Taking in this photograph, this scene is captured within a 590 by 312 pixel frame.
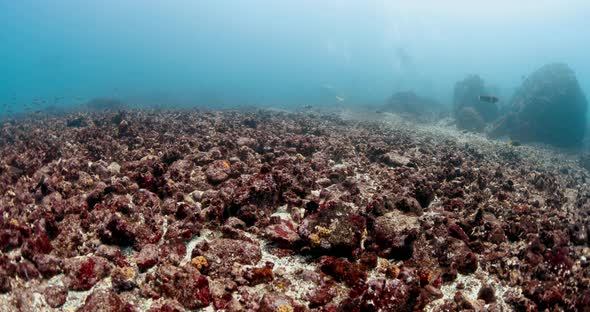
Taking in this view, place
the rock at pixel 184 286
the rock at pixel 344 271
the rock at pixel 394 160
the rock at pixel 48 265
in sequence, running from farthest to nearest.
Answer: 1. the rock at pixel 394 160
2. the rock at pixel 344 271
3. the rock at pixel 48 265
4. the rock at pixel 184 286

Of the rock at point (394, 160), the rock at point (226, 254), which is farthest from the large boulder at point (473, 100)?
the rock at point (226, 254)

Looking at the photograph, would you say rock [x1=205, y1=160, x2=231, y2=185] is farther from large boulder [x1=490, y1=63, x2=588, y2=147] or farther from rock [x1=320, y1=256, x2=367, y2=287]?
large boulder [x1=490, y1=63, x2=588, y2=147]

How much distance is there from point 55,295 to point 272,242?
16.2 feet

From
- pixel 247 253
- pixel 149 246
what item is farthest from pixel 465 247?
pixel 149 246

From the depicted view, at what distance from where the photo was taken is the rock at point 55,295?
666 centimetres

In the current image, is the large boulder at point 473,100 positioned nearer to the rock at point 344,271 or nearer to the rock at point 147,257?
the rock at point 344,271

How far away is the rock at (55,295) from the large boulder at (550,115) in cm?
4613

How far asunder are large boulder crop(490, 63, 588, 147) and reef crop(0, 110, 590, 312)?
30437 mm

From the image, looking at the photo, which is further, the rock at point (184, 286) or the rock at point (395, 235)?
the rock at point (395, 235)

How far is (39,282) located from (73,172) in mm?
6751

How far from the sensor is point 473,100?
53938 millimetres

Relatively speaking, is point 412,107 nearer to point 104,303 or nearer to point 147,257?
point 147,257

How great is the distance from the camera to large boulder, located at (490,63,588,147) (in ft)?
134

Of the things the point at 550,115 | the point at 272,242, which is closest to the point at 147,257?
the point at 272,242
